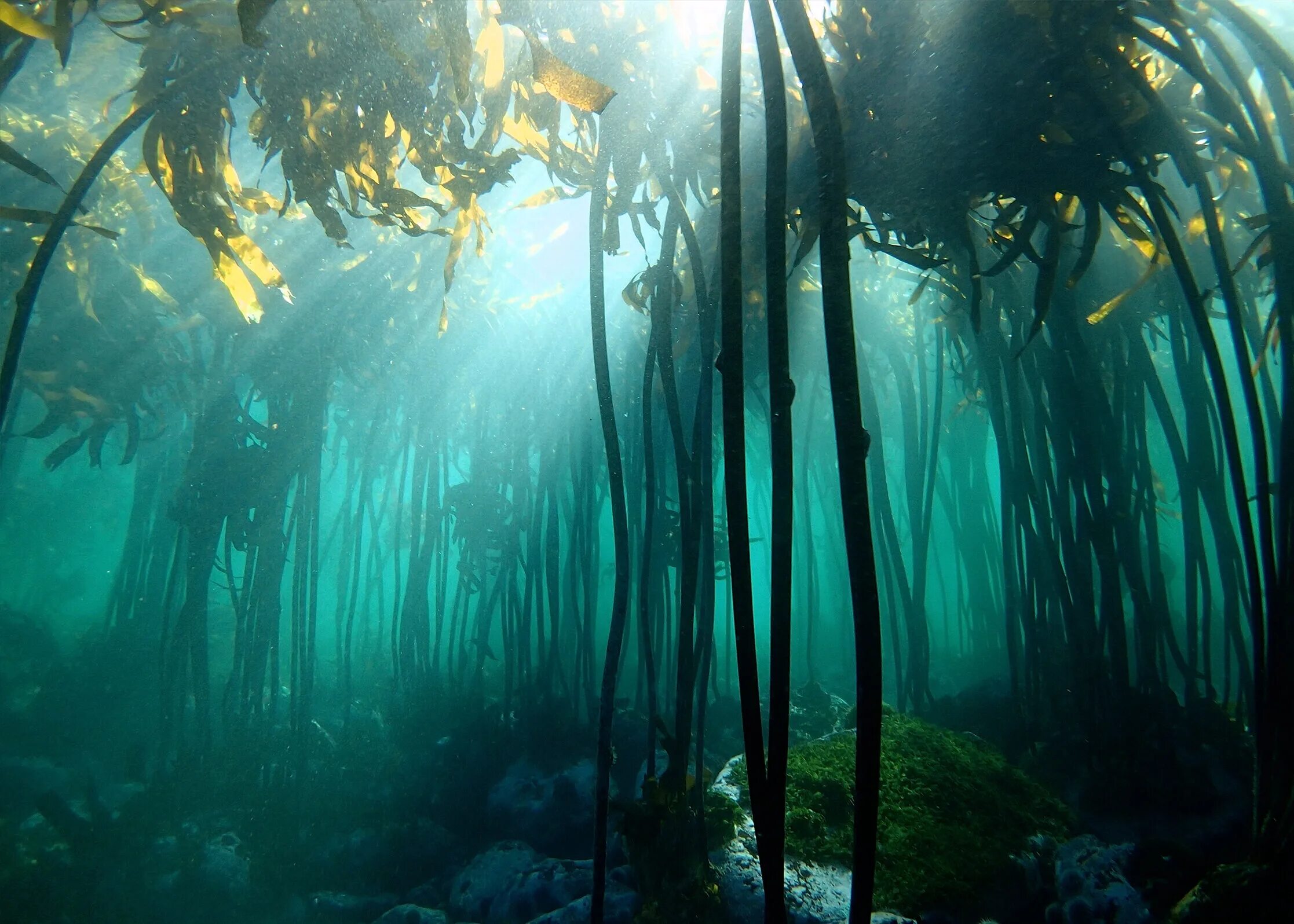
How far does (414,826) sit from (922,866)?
5107 mm

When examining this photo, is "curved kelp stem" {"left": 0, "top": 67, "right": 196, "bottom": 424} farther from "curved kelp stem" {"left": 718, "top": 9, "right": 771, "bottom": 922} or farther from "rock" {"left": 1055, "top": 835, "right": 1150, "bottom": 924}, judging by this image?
"rock" {"left": 1055, "top": 835, "right": 1150, "bottom": 924}

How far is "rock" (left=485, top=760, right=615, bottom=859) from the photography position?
510 centimetres

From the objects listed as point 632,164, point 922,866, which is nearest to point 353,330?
point 632,164

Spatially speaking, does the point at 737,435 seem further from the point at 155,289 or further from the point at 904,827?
the point at 155,289

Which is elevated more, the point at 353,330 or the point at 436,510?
the point at 353,330

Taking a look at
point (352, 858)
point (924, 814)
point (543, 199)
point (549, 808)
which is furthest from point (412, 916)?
point (543, 199)

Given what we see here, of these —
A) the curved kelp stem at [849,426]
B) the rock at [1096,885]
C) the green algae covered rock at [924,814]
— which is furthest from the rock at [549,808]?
the curved kelp stem at [849,426]

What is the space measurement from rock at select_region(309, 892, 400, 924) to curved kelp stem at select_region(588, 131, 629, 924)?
4021 mm

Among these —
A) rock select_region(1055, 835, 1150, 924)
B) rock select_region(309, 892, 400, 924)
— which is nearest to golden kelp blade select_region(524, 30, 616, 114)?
rock select_region(1055, 835, 1150, 924)

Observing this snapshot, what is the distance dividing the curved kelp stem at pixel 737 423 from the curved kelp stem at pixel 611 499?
0.79 m

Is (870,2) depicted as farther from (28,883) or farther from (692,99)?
(28,883)

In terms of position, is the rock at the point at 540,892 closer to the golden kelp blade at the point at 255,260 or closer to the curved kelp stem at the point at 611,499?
the curved kelp stem at the point at 611,499

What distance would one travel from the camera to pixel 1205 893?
6.95 feet

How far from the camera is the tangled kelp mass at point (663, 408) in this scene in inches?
85.1
